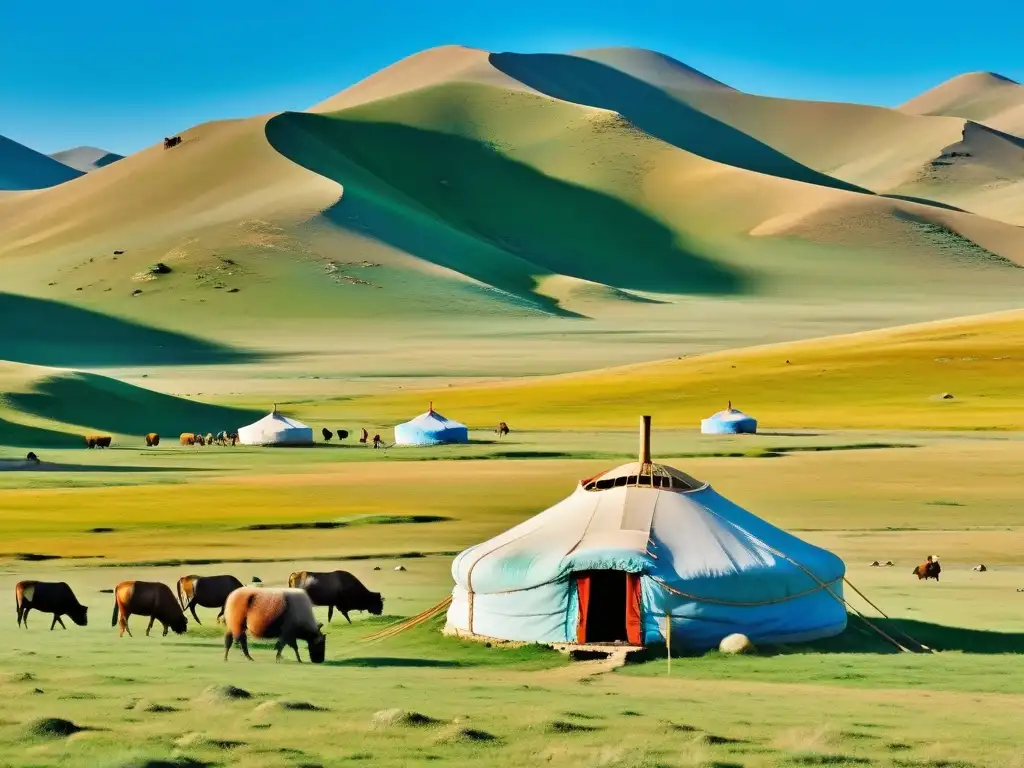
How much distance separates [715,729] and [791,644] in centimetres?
621

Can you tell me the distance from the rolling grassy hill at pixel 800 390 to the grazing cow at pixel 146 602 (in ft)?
169

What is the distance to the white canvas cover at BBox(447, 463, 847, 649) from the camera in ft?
71.7

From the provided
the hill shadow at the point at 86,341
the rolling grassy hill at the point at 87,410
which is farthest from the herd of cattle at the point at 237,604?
the hill shadow at the point at 86,341

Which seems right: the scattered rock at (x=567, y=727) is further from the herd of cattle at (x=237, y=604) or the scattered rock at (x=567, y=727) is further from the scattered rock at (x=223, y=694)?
the herd of cattle at (x=237, y=604)

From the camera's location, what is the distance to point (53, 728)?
15891 mm

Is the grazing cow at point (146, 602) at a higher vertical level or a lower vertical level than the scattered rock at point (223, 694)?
higher

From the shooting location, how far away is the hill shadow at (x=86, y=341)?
149250 millimetres

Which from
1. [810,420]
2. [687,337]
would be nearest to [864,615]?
[810,420]

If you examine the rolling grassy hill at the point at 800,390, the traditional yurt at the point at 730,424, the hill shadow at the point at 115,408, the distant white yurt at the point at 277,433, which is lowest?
the distant white yurt at the point at 277,433

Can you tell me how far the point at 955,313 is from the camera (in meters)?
199

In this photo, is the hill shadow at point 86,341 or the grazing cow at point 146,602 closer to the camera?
the grazing cow at point 146,602

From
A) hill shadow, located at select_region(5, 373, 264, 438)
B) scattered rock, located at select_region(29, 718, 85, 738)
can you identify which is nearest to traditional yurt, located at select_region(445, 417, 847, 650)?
scattered rock, located at select_region(29, 718, 85, 738)

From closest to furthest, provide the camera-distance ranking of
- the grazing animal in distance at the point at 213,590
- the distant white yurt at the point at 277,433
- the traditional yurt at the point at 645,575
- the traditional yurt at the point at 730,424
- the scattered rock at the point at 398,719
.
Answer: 1. the scattered rock at the point at 398,719
2. the traditional yurt at the point at 645,575
3. the grazing animal in distance at the point at 213,590
4. the traditional yurt at the point at 730,424
5. the distant white yurt at the point at 277,433

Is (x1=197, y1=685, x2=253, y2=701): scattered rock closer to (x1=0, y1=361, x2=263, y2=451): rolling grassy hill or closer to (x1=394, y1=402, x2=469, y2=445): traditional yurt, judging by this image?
(x1=394, y1=402, x2=469, y2=445): traditional yurt
